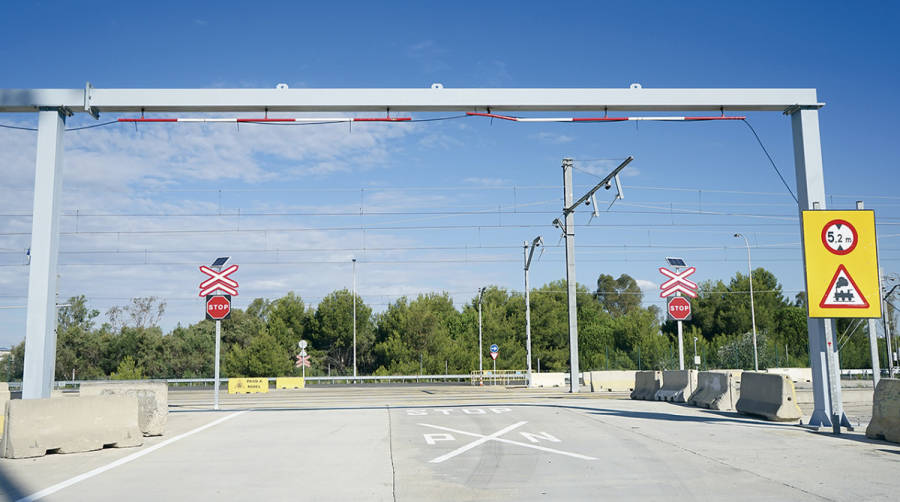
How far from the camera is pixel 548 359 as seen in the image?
8338cm

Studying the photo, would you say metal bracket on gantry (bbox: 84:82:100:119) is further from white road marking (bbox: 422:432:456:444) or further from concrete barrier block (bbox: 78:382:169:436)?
white road marking (bbox: 422:432:456:444)

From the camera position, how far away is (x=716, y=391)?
18.6 m

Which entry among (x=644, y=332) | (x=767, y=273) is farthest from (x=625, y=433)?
(x=767, y=273)

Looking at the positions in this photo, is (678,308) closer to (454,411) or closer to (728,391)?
(728,391)

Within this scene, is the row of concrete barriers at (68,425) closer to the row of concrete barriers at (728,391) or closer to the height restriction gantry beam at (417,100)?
the height restriction gantry beam at (417,100)

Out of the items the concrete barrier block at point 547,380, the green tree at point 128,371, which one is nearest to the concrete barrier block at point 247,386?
the concrete barrier block at point 547,380

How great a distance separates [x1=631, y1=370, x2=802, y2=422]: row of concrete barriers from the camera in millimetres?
15453

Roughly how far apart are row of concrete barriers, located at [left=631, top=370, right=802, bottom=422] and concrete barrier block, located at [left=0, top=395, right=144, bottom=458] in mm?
13160

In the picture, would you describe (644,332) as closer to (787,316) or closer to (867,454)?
(787,316)

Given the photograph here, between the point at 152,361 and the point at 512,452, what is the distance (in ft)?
241

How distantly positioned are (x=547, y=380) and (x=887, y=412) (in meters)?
37.0

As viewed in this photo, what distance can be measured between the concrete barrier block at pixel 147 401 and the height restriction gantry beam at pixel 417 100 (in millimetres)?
6501

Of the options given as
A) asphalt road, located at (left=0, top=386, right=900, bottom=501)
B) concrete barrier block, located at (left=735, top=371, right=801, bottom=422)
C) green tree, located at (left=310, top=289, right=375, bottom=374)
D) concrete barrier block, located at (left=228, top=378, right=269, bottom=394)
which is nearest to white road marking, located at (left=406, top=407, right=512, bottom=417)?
asphalt road, located at (left=0, top=386, right=900, bottom=501)

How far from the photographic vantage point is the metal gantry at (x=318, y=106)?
14828 mm
